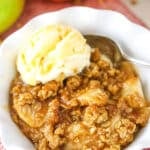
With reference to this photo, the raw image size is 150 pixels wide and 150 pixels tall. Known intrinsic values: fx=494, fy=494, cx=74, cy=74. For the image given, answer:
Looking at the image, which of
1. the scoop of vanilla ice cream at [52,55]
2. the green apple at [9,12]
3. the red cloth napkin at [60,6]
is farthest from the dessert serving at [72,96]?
the red cloth napkin at [60,6]

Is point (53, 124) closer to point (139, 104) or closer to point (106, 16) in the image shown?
point (139, 104)

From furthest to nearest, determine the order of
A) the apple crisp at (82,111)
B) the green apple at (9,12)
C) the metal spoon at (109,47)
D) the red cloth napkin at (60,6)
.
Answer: the red cloth napkin at (60,6) → the green apple at (9,12) → the metal spoon at (109,47) → the apple crisp at (82,111)

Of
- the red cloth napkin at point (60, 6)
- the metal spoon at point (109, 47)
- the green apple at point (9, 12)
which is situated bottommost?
the red cloth napkin at point (60, 6)

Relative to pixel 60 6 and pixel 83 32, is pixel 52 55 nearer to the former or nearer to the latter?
pixel 83 32

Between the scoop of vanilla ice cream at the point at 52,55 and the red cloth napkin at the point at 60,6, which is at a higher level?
the scoop of vanilla ice cream at the point at 52,55

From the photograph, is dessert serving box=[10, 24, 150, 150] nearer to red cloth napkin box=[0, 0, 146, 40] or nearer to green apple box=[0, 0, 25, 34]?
green apple box=[0, 0, 25, 34]

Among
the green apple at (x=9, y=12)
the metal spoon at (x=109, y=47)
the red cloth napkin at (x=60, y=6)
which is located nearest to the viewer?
the metal spoon at (x=109, y=47)

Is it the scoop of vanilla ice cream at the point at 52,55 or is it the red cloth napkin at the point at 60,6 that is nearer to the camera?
the scoop of vanilla ice cream at the point at 52,55

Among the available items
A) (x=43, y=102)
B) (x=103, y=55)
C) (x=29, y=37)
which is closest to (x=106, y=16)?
(x=103, y=55)

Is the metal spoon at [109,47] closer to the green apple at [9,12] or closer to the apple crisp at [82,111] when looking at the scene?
the apple crisp at [82,111]
